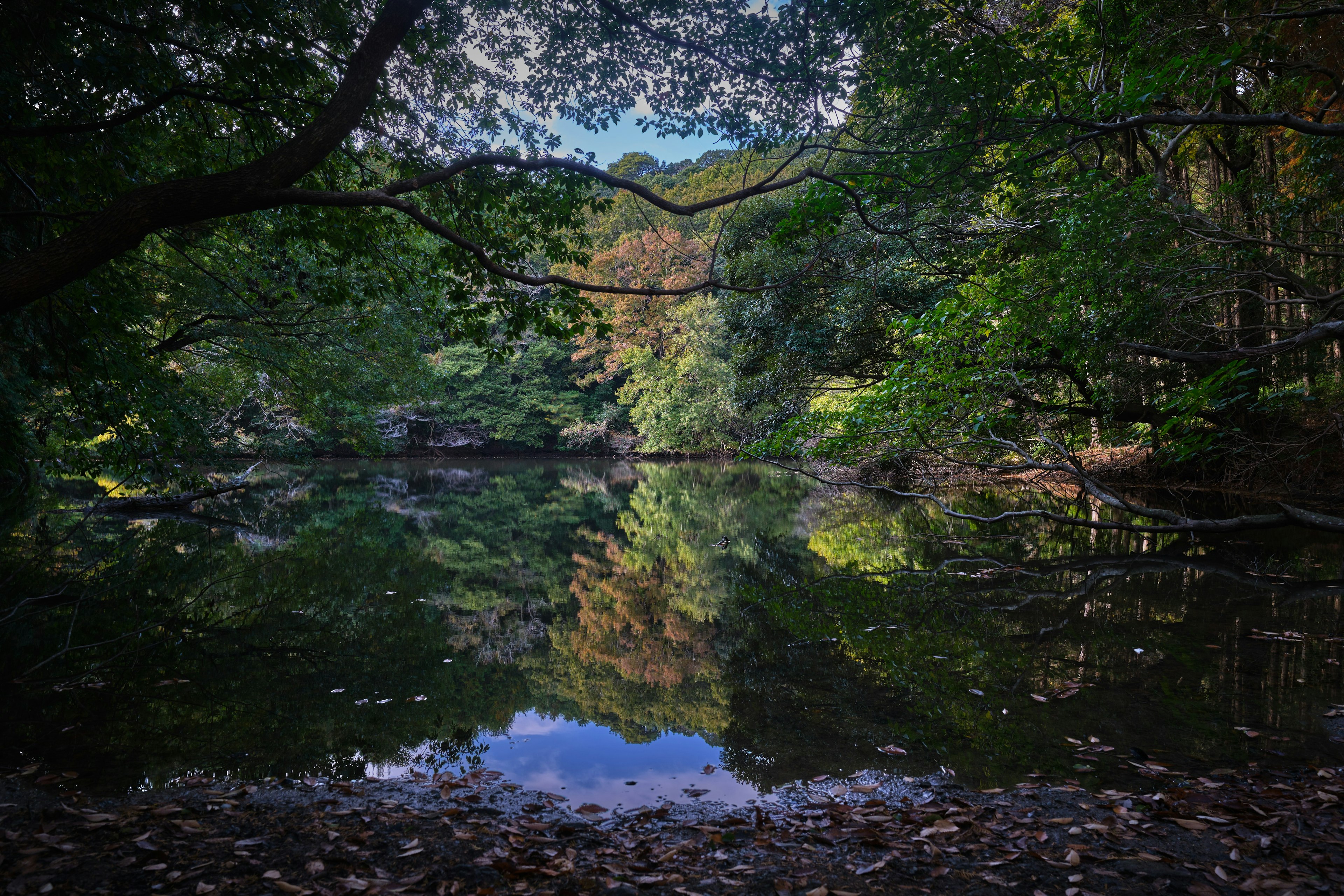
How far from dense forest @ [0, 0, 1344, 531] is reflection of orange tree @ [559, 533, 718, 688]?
3156 millimetres

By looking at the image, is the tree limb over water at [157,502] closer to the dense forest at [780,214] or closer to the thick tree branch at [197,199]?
the dense forest at [780,214]

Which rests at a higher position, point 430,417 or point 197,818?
point 430,417

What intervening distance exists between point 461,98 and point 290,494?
1637 cm

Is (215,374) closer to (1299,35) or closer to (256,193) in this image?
(256,193)

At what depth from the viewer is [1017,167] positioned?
5.19 m

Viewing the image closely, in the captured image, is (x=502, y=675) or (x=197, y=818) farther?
(x=502, y=675)

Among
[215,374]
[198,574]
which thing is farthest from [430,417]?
[198,574]

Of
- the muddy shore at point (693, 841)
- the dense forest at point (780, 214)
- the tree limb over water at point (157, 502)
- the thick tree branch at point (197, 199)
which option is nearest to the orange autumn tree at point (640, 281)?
the dense forest at point (780, 214)

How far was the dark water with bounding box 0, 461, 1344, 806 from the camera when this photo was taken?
13.2 ft

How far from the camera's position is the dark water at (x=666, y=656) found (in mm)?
4031

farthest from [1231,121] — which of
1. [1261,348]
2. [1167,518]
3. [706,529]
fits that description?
[706,529]

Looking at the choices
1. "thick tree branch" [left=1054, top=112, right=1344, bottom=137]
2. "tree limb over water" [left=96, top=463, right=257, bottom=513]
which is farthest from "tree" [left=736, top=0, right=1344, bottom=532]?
"tree limb over water" [left=96, top=463, right=257, bottom=513]

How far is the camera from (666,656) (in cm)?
641

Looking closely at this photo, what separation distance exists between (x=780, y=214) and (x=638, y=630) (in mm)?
11126
